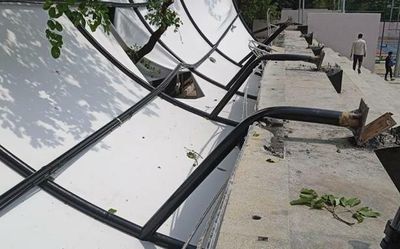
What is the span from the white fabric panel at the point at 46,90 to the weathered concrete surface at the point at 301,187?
4.98 feet

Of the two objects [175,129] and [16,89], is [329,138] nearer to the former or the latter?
[175,129]

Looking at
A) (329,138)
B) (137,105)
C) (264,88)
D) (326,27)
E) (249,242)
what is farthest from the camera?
(326,27)

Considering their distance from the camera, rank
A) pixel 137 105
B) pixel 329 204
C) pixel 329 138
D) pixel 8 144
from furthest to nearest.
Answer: pixel 137 105, pixel 329 138, pixel 8 144, pixel 329 204

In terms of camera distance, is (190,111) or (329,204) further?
(190,111)

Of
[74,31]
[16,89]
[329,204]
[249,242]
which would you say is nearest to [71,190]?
[16,89]

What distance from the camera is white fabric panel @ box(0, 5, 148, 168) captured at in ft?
11.0

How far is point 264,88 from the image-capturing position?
5.32 meters

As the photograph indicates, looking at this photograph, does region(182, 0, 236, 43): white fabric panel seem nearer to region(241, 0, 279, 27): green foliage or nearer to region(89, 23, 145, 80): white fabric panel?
region(89, 23, 145, 80): white fabric panel

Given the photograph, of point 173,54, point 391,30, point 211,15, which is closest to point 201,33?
point 211,15

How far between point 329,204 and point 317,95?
2.53 metres

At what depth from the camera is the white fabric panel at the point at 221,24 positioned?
10344 millimetres

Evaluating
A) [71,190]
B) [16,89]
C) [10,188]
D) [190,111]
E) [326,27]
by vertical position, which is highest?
[16,89]

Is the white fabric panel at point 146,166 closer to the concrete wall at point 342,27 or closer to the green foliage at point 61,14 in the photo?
the green foliage at point 61,14

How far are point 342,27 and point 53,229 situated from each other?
1892cm
